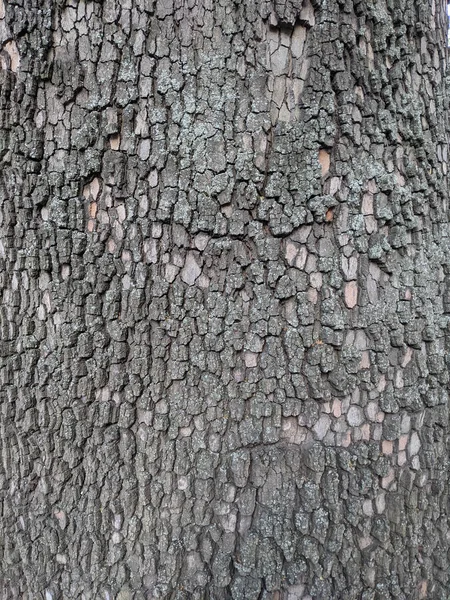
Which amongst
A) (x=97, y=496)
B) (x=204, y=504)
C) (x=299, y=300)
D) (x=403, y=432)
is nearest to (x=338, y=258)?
(x=299, y=300)

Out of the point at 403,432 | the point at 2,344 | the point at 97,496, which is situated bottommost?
the point at 97,496

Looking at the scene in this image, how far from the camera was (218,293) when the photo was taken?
1.20m

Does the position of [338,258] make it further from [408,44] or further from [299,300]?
[408,44]

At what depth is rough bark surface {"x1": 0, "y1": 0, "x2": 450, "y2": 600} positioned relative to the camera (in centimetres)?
119

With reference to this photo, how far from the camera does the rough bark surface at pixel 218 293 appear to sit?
3.90 feet

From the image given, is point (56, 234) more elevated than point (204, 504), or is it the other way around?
point (56, 234)

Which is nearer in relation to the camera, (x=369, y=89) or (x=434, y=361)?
(x=369, y=89)

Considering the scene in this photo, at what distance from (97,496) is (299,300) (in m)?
0.82

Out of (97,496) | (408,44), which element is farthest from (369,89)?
(97,496)

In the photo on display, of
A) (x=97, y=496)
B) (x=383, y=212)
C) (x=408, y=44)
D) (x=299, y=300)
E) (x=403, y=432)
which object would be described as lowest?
(x=97, y=496)

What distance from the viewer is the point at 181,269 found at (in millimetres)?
1211

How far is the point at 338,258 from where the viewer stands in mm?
1225

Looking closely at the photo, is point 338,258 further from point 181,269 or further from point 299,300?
point 181,269

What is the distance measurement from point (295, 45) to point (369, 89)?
0.24 metres
